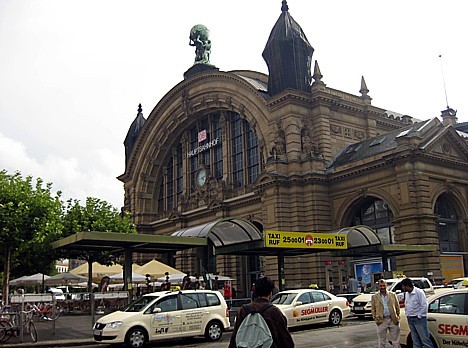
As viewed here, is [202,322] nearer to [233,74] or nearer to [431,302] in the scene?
[431,302]

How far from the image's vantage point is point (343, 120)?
43.4 meters

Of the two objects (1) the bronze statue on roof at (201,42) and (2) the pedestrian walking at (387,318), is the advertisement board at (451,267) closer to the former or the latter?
(2) the pedestrian walking at (387,318)

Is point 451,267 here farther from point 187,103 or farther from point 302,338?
point 187,103

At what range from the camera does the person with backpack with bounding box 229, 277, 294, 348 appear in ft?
20.6

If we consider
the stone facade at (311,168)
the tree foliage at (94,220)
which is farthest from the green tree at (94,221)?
the stone facade at (311,168)

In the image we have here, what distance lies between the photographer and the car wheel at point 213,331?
18391mm

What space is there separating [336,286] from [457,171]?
444 inches

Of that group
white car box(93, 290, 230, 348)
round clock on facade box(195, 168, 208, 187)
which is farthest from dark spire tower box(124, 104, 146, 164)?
white car box(93, 290, 230, 348)

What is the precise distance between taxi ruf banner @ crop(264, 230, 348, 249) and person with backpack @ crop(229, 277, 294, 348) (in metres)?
18.7

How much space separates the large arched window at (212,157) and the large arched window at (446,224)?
50.2 ft

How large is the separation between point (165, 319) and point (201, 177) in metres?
35.8

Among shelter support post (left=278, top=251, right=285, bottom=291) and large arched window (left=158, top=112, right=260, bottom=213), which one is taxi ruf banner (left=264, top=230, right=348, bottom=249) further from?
large arched window (left=158, top=112, right=260, bottom=213)

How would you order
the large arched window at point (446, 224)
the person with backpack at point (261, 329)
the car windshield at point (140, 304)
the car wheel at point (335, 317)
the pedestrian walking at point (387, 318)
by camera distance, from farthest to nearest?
the large arched window at point (446, 224) → the car wheel at point (335, 317) → the car windshield at point (140, 304) → the pedestrian walking at point (387, 318) → the person with backpack at point (261, 329)

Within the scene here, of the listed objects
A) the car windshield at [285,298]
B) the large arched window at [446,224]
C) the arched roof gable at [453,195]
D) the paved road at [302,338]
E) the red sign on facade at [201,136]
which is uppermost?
the red sign on facade at [201,136]
